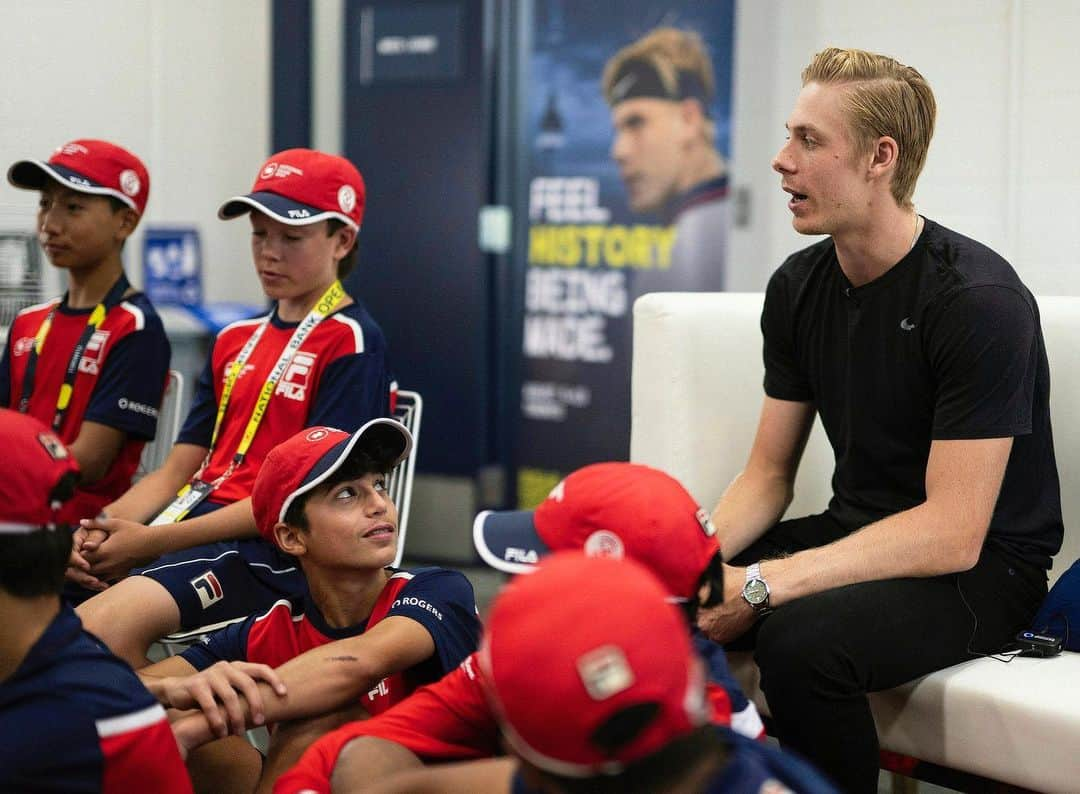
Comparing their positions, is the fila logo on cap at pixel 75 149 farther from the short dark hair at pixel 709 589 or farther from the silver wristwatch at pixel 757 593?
the short dark hair at pixel 709 589

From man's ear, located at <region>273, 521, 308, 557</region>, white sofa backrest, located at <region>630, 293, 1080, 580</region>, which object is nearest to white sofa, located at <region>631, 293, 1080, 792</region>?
white sofa backrest, located at <region>630, 293, 1080, 580</region>

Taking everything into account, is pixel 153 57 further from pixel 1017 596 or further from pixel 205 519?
pixel 1017 596

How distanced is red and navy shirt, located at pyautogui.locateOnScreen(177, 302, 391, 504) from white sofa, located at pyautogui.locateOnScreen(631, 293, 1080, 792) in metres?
0.59

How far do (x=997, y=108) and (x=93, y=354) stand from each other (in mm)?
2361

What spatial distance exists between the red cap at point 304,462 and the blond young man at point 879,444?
25.0 inches

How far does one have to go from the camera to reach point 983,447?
2064 mm

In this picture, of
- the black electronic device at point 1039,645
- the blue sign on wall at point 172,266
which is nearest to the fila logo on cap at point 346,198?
the black electronic device at point 1039,645

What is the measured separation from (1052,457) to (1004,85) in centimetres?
149

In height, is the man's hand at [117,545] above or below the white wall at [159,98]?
below

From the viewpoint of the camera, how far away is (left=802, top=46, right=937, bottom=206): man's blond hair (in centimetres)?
221

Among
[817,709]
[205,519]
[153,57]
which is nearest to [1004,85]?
[817,709]

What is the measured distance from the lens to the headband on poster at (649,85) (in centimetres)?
457

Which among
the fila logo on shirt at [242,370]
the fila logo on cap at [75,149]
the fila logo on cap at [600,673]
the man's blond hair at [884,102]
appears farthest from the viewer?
the fila logo on cap at [75,149]

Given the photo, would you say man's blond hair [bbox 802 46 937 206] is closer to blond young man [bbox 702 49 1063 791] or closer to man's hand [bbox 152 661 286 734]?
blond young man [bbox 702 49 1063 791]
